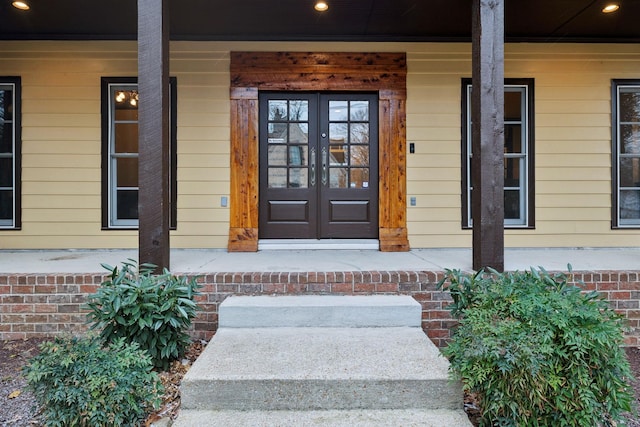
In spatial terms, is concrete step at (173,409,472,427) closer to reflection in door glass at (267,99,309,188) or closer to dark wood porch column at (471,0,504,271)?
dark wood porch column at (471,0,504,271)

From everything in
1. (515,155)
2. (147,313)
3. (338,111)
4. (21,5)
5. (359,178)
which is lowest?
(147,313)

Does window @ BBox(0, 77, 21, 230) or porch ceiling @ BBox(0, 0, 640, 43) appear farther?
window @ BBox(0, 77, 21, 230)

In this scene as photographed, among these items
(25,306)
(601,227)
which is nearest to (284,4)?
(25,306)

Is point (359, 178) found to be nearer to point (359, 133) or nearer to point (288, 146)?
point (359, 133)

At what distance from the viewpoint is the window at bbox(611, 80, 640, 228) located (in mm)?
4898

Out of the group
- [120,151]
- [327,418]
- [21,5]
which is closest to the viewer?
[327,418]

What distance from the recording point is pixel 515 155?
4.91 m

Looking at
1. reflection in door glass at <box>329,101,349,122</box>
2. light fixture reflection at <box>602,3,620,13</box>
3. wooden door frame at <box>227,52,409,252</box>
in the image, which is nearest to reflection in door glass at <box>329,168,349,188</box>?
wooden door frame at <box>227,52,409,252</box>

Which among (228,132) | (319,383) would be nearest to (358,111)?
(228,132)

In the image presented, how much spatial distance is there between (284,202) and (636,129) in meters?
4.41

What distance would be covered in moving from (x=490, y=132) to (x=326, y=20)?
229cm

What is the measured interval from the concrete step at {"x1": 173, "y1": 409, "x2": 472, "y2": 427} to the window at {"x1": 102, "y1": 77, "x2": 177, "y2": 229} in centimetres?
313

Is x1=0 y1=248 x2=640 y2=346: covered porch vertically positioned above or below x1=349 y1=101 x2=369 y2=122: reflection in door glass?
below

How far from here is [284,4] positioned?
4.08 meters
